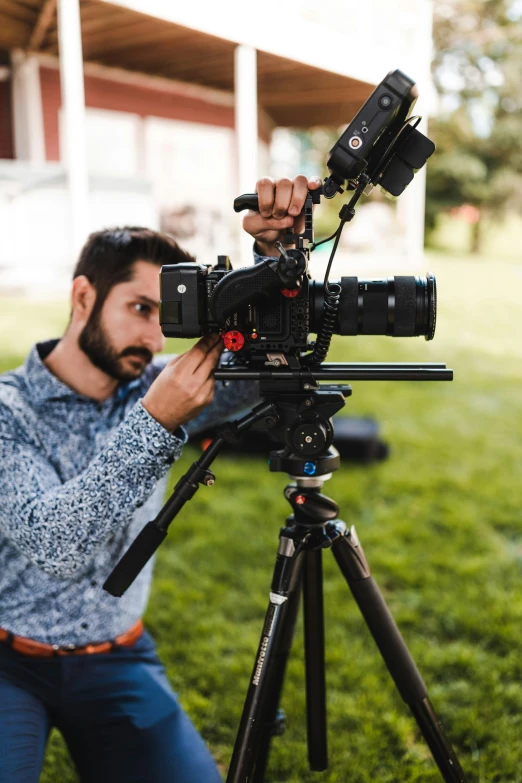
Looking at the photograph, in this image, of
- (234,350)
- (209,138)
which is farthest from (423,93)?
(234,350)

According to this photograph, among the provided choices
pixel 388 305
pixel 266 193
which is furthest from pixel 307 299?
pixel 266 193

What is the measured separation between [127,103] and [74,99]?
3.88 m

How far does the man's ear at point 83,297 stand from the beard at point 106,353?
0.9 inches

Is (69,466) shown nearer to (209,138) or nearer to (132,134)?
(132,134)

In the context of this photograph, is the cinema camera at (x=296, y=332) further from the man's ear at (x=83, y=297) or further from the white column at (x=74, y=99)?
the white column at (x=74, y=99)

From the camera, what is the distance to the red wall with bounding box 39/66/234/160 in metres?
8.32

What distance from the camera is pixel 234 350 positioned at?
1.36 meters

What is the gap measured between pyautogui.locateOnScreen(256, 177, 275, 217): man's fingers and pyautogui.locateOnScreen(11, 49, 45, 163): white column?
7735mm

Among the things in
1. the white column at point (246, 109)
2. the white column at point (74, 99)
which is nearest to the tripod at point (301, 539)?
the white column at point (74, 99)

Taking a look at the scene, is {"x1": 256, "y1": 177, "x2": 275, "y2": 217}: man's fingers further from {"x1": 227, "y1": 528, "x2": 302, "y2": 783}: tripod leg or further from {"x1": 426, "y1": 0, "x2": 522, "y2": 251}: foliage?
{"x1": 426, "y1": 0, "x2": 522, "y2": 251}: foliage

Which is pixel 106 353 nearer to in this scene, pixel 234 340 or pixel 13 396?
pixel 13 396

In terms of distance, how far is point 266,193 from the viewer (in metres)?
1.43

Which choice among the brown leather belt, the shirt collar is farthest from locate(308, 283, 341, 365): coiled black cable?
the brown leather belt

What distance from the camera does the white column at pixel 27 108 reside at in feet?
26.1
